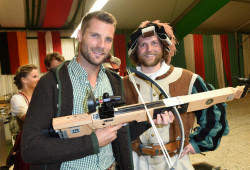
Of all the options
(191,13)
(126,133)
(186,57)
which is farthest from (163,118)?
(186,57)

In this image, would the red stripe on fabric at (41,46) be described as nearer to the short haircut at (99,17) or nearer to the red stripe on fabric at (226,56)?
the short haircut at (99,17)

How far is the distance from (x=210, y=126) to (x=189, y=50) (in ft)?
33.2

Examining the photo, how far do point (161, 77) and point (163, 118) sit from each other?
61cm

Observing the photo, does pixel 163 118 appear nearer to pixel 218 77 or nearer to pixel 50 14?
pixel 50 14

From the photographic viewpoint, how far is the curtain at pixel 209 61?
11.5m

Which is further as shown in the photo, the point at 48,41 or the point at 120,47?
the point at 120,47

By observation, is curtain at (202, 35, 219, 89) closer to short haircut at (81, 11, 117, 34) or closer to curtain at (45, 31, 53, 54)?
curtain at (45, 31, 53, 54)

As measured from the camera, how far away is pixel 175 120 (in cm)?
170

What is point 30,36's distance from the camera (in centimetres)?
798

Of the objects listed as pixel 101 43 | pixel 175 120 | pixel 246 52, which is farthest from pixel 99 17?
pixel 246 52

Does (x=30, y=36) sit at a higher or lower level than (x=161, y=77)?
higher

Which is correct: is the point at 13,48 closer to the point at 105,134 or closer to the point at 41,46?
the point at 41,46

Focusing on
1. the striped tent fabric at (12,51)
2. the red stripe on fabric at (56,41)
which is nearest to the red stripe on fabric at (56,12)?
the red stripe on fabric at (56,41)

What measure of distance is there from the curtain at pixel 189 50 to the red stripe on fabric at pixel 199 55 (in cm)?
25
